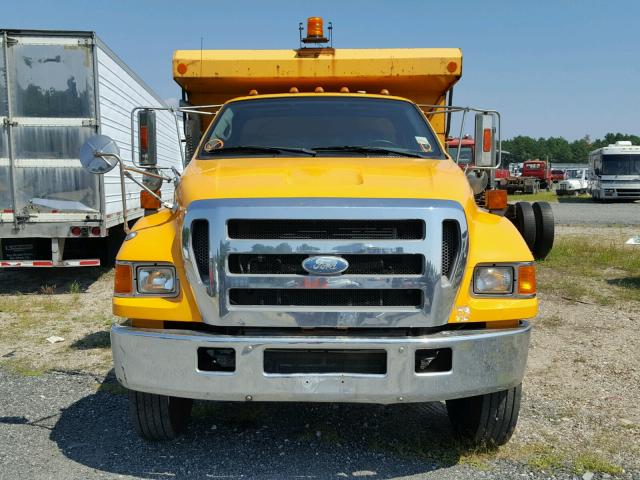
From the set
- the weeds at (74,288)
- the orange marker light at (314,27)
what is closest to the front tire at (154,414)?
the orange marker light at (314,27)

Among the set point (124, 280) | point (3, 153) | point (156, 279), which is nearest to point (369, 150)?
point (156, 279)

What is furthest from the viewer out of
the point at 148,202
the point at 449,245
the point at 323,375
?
the point at 148,202

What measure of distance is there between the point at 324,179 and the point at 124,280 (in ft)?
4.07

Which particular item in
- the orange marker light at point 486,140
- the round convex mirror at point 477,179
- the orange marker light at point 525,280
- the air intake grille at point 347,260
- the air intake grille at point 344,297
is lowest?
the air intake grille at point 344,297

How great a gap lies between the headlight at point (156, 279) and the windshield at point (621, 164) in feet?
99.2

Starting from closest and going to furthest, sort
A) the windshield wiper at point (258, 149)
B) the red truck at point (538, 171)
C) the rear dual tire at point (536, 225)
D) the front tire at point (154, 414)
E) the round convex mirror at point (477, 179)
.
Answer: the front tire at point (154, 414)
the windshield wiper at point (258, 149)
the round convex mirror at point (477, 179)
the rear dual tire at point (536, 225)
the red truck at point (538, 171)

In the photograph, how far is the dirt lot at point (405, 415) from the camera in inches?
146

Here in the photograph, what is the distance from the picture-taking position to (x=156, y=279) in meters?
3.45

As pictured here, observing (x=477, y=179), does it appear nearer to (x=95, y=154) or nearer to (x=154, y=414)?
(x=95, y=154)

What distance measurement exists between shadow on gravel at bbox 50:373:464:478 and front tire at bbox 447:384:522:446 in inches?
5.9

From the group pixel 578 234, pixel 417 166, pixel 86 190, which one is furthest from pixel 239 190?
pixel 578 234

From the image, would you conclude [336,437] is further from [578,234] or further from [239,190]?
[578,234]

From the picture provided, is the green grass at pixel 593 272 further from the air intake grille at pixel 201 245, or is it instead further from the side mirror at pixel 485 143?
the air intake grille at pixel 201 245

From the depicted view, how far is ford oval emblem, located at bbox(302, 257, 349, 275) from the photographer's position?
10.7 feet
